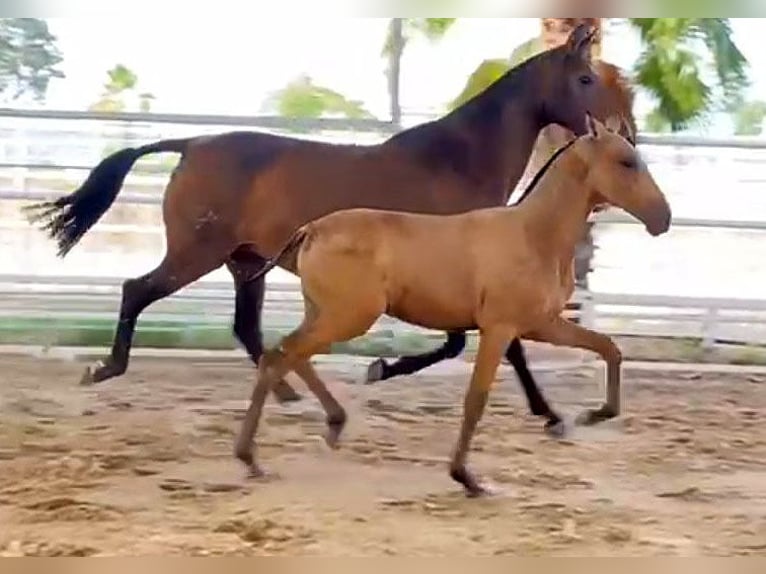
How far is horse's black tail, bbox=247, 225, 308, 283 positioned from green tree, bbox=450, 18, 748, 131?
0.93 ft

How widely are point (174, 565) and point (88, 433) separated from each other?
0.72ft

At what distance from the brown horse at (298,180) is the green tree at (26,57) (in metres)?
0.14

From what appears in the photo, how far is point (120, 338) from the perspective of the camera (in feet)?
4.86

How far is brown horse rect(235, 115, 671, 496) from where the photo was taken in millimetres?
1357

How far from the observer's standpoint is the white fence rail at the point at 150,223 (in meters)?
1.48

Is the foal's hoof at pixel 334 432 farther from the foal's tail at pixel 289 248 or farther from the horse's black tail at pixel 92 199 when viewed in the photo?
the horse's black tail at pixel 92 199

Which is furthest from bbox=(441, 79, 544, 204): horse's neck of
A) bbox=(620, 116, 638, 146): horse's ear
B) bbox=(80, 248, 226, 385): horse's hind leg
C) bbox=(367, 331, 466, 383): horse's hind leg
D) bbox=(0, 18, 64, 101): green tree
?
bbox=(0, 18, 64, 101): green tree

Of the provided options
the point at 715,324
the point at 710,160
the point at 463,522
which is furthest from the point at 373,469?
the point at 710,160

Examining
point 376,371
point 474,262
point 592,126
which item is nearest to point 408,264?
point 474,262

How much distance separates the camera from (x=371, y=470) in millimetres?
1446

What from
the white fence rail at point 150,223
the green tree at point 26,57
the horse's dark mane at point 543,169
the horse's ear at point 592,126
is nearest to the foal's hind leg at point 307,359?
the white fence rail at point 150,223

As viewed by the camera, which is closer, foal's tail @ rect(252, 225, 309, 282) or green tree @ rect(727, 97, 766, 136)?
foal's tail @ rect(252, 225, 309, 282)

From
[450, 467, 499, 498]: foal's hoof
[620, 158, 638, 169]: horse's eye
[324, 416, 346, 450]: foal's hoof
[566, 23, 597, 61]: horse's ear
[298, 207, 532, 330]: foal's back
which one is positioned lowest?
[450, 467, 499, 498]: foal's hoof

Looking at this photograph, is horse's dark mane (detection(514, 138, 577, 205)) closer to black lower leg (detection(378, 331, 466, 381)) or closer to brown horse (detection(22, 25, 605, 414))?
brown horse (detection(22, 25, 605, 414))
